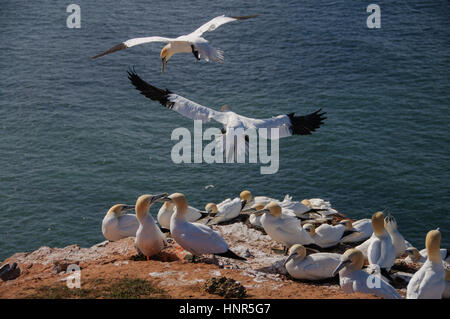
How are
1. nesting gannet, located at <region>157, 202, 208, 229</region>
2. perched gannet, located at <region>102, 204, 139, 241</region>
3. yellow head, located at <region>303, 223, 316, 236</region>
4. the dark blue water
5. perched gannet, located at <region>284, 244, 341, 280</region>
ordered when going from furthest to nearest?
the dark blue water, nesting gannet, located at <region>157, 202, 208, 229</region>, yellow head, located at <region>303, 223, 316, 236</region>, perched gannet, located at <region>102, 204, 139, 241</region>, perched gannet, located at <region>284, 244, 341, 280</region>

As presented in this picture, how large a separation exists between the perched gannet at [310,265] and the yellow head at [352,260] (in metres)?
0.94

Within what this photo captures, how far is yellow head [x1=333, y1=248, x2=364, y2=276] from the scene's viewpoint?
13969mm

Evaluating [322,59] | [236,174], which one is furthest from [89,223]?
[322,59]

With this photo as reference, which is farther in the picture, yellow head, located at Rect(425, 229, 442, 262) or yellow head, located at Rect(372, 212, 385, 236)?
yellow head, located at Rect(372, 212, 385, 236)

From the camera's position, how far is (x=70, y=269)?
1498 centimetres

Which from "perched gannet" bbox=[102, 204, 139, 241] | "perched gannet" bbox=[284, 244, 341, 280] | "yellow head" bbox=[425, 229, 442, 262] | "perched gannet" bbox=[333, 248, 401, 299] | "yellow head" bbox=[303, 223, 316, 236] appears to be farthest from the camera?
"yellow head" bbox=[303, 223, 316, 236]

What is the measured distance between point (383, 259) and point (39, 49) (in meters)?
30.0

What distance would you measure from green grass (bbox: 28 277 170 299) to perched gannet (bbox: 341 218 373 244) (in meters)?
7.41

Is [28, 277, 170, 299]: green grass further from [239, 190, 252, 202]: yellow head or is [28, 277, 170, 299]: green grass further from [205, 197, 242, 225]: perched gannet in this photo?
[239, 190, 252, 202]: yellow head

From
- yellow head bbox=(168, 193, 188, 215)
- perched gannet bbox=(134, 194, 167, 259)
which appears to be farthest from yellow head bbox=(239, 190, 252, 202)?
perched gannet bbox=(134, 194, 167, 259)

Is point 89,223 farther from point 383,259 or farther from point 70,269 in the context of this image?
point 383,259

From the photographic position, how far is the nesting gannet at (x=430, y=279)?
13.8m

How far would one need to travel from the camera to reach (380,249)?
1609 centimetres

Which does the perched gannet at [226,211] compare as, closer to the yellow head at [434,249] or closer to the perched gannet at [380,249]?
the perched gannet at [380,249]
